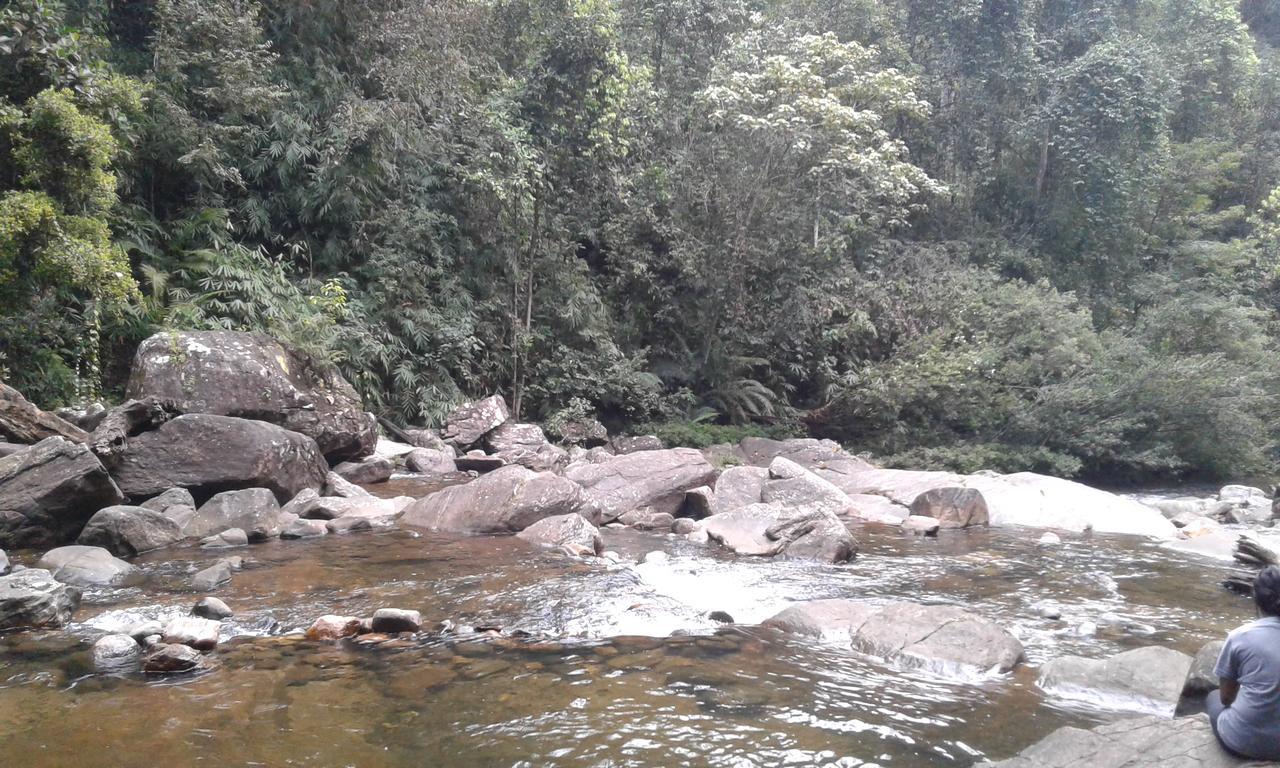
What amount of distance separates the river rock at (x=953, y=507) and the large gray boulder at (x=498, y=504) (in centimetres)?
444

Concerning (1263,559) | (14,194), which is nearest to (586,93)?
(14,194)

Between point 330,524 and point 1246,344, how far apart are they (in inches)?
702

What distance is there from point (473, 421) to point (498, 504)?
18.2 feet

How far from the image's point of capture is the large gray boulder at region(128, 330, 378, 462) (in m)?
9.92

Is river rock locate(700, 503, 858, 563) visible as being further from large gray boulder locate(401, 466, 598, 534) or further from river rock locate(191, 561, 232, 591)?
river rock locate(191, 561, 232, 591)

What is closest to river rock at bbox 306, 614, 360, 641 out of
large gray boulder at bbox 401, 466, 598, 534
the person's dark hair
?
Answer: large gray boulder at bbox 401, 466, 598, 534

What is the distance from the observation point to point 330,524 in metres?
8.77

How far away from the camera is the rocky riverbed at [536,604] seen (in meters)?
4.18

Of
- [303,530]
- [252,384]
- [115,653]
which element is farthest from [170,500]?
[115,653]

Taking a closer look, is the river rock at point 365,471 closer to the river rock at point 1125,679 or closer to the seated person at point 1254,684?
the river rock at point 1125,679

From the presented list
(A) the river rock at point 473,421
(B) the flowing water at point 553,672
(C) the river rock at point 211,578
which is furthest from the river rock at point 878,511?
(C) the river rock at point 211,578

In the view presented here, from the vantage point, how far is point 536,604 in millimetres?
6285

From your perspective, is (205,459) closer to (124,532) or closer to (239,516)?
(239,516)

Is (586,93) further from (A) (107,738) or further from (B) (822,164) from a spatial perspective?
(A) (107,738)
